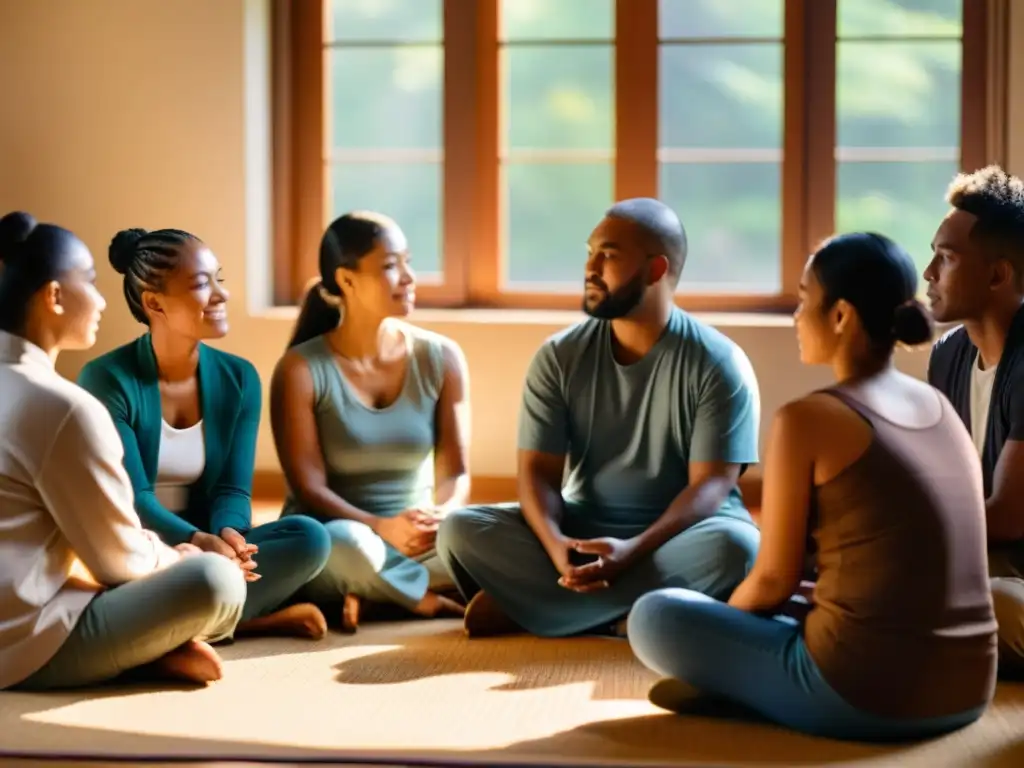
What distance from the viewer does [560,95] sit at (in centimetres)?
568

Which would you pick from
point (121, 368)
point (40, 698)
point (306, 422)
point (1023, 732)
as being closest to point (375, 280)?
point (306, 422)

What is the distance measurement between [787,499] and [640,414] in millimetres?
1143

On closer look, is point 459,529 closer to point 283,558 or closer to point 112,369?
point 283,558

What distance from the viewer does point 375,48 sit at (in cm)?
577

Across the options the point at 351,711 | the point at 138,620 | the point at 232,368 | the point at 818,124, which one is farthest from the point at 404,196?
the point at 351,711

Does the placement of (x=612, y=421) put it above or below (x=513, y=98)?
below

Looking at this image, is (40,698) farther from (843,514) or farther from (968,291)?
(968,291)

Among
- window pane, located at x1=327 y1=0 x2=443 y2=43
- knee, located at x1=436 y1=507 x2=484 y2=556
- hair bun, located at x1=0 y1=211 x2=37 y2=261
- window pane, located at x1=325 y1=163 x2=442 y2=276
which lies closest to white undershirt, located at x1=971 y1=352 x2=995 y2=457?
knee, located at x1=436 y1=507 x2=484 y2=556

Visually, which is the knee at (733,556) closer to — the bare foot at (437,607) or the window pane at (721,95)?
the bare foot at (437,607)

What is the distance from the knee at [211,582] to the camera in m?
3.01

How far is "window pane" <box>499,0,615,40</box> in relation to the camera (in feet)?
18.4

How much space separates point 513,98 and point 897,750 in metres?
3.58

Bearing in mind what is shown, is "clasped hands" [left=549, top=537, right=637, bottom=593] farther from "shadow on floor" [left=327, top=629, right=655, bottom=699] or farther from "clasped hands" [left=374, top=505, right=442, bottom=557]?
"clasped hands" [left=374, top=505, right=442, bottom=557]

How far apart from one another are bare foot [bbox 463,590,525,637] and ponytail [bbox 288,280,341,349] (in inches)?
36.7
